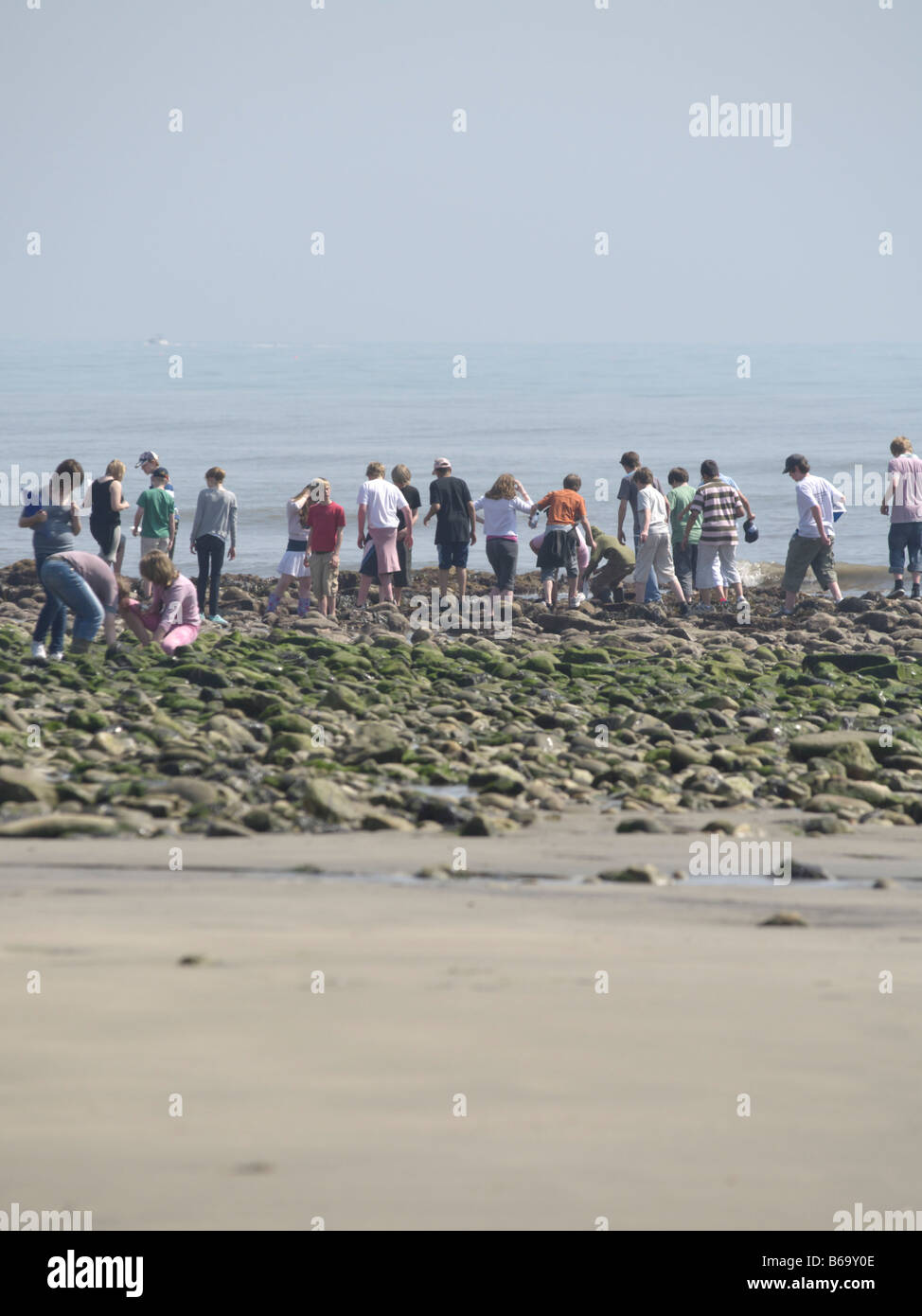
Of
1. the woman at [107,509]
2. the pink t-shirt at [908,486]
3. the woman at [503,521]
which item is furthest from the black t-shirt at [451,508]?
the pink t-shirt at [908,486]

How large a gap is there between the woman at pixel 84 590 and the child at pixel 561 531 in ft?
17.1

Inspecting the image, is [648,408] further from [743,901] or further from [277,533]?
[743,901]

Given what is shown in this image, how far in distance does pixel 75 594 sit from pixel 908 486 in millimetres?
9543

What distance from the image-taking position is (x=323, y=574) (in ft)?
53.9

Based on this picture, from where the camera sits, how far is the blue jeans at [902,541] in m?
18.2

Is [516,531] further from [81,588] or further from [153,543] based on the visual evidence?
[81,588]

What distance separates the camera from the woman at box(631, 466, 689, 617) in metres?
16.7

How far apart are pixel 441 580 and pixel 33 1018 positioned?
526 inches

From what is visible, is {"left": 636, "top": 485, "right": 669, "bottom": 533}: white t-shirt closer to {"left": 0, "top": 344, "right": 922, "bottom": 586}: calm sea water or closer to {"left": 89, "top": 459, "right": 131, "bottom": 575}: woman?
{"left": 89, "top": 459, "right": 131, "bottom": 575}: woman

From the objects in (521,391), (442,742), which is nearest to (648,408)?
(521,391)

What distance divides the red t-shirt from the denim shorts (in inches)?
49.9

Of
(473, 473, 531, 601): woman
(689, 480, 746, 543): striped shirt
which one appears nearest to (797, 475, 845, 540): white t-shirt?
(689, 480, 746, 543): striped shirt

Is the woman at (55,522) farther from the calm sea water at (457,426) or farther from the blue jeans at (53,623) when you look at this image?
the calm sea water at (457,426)
